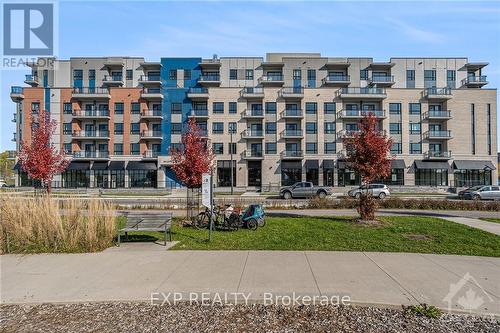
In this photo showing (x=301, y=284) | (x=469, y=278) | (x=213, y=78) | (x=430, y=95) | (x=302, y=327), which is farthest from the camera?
(x=213, y=78)

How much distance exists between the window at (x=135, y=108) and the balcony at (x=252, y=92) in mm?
16990

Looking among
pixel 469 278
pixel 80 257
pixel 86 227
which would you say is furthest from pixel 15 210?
pixel 469 278

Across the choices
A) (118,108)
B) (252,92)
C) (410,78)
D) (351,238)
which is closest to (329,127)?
(252,92)

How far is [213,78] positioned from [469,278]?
50.7m

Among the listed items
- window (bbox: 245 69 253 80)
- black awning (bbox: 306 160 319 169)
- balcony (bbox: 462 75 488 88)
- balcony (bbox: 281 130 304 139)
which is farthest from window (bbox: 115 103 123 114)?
balcony (bbox: 462 75 488 88)

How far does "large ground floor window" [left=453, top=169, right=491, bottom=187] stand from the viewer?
157 feet

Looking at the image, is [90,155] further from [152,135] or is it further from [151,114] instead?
[151,114]

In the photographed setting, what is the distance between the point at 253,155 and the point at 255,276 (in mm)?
42538

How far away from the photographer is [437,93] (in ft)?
161

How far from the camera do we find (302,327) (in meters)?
4.51

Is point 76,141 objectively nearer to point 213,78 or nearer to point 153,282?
point 213,78

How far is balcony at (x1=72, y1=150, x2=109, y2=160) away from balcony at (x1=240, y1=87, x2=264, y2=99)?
23.6 metres

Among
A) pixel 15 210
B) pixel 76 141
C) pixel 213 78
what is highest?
pixel 213 78

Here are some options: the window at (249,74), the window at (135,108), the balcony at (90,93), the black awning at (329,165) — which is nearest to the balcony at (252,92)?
the window at (249,74)
